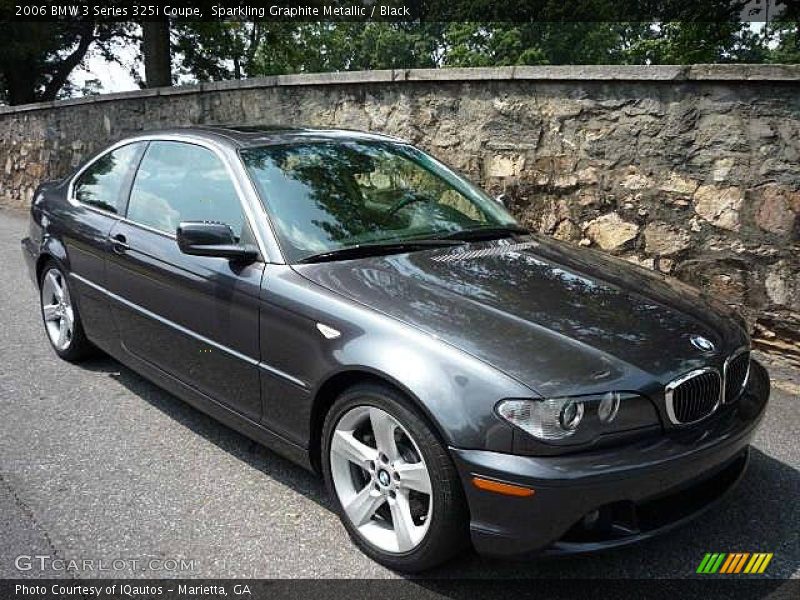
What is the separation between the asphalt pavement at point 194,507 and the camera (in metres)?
2.54

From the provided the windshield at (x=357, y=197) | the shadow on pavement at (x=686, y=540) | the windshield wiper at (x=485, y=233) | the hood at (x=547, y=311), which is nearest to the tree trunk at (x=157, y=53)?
the windshield at (x=357, y=197)

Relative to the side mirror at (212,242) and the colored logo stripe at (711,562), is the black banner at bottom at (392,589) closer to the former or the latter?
the colored logo stripe at (711,562)

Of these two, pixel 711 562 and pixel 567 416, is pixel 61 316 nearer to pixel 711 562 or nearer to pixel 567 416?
pixel 567 416

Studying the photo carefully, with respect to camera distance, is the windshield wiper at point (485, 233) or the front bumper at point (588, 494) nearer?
the front bumper at point (588, 494)

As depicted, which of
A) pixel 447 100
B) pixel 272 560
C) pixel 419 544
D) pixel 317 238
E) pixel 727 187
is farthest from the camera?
pixel 447 100

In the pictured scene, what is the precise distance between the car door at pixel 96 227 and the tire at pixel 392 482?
6.35 feet

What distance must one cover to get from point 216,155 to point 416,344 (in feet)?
5.48

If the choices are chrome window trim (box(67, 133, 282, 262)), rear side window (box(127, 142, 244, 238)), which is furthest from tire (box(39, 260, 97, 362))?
rear side window (box(127, 142, 244, 238))

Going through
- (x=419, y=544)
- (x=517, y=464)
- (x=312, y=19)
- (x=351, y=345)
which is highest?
(x=312, y=19)

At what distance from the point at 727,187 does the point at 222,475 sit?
12.8ft

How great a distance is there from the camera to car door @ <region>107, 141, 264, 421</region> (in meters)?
3.00

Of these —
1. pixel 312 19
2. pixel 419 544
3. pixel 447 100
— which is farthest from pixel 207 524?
pixel 312 19

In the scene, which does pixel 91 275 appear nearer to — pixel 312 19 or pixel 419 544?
pixel 419 544

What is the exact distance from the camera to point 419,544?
2.40 meters
